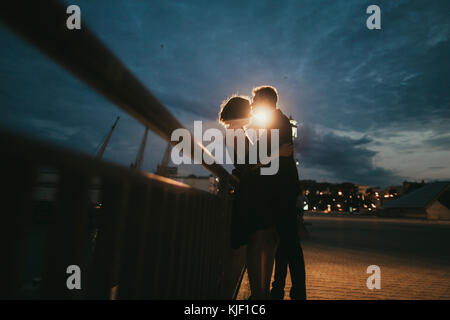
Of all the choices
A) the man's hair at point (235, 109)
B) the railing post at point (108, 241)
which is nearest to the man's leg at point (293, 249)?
the man's hair at point (235, 109)

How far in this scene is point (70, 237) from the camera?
0.53 m

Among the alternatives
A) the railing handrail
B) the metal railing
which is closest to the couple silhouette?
the metal railing

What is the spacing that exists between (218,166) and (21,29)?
142 cm

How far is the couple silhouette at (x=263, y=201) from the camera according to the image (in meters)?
1.99

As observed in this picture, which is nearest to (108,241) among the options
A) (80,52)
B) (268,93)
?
(80,52)

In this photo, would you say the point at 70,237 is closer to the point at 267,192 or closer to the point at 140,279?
the point at 140,279

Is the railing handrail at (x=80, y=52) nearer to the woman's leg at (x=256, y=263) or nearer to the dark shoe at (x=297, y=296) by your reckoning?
the woman's leg at (x=256, y=263)

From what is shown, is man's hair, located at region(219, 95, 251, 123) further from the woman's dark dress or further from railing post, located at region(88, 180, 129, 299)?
railing post, located at region(88, 180, 129, 299)

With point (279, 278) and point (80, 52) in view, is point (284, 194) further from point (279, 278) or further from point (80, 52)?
point (80, 52)

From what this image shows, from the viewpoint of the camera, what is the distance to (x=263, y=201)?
2.01 meters

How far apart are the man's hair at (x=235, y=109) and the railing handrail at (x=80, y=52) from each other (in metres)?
1.37

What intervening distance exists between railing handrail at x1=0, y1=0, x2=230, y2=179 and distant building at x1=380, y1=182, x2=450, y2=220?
46.8 m
